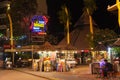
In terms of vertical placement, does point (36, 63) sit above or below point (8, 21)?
below

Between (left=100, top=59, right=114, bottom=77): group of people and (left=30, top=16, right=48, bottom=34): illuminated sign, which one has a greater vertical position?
(left=30, top=16, right=48, bottom=34): illuminated sign

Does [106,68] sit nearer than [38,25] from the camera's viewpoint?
Yes

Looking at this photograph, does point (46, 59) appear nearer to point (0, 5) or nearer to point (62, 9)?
point (62, 9)

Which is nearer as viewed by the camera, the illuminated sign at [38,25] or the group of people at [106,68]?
the group of people at [106,68]

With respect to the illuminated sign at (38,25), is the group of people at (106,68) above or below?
below

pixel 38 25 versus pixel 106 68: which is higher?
pixel 38 25

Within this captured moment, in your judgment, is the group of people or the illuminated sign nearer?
the group of people

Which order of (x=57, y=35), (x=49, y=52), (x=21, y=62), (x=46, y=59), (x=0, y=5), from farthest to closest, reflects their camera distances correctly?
1. (x=0, y=5)
2. (x=57, y=35)
3. (x=21, y=62)
4. (x=49, y=52)
5. (x=46, y=59)

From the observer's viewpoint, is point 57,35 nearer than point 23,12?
No

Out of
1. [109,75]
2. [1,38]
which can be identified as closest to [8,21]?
[1,38]

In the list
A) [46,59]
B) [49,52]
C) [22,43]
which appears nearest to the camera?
[46,59]

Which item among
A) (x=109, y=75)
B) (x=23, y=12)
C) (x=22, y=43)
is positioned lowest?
(x=109, y=75)

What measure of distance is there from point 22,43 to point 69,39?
10867mm

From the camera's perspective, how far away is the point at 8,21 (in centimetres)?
6869
